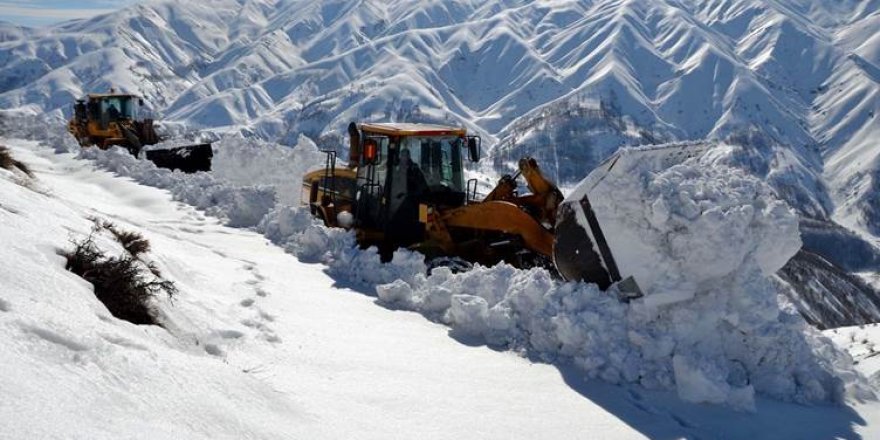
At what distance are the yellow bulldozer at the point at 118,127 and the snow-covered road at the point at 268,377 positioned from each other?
51.7 ft

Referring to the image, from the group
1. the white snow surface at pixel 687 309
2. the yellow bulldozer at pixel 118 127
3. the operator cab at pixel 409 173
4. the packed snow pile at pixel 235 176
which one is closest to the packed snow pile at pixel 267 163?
the packed snow pile at pixel 235 176

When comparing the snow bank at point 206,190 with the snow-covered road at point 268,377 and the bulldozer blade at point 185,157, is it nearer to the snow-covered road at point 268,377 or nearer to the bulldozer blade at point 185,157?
the bulldozer blade at point 185,157

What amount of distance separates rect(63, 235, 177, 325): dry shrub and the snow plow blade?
3.27m

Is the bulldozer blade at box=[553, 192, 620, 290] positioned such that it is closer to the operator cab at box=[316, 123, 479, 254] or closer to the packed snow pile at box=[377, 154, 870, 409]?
the packed snow pile at box=[377, 154, 870, 409]

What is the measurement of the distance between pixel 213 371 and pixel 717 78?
172m

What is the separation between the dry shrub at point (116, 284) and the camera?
497 centimetres

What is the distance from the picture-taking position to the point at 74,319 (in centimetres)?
409

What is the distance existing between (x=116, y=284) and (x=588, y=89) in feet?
520

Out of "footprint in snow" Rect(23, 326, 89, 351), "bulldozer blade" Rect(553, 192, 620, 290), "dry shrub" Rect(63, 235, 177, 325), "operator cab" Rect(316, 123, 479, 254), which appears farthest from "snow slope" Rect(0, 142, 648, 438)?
"operator cab" Rect(316, 123, 479, 254)

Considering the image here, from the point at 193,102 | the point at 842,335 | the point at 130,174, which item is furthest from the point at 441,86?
the point at 842,335

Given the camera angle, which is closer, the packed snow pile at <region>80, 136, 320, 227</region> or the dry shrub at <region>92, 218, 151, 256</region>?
the dry shrub at <region>92, 218, 151, 256</region>

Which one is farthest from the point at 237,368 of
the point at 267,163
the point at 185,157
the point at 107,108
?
the point at 107,108

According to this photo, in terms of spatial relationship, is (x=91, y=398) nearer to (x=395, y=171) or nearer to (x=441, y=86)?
(x=395, y=171)

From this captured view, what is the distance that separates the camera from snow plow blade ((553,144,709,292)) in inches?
254
